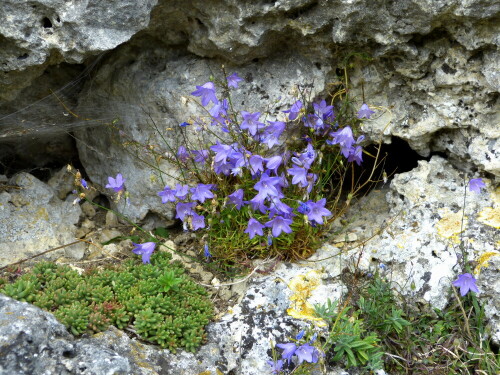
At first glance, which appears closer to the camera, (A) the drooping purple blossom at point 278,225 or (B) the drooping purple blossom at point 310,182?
(A) the drooping purple blossom at point 278,225

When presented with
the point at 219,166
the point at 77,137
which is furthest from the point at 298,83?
the point at 77,137

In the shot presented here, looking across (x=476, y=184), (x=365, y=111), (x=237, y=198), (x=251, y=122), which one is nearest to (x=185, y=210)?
(x=237, y=198)

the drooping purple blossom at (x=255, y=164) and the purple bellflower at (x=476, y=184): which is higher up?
the drooping purple blossom at (x=255, y=164)

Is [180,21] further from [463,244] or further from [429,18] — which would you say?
[463,244]

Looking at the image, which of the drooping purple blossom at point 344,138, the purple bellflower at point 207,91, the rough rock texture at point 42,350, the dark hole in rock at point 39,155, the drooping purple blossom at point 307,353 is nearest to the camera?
the rough rock texture at point 42,350

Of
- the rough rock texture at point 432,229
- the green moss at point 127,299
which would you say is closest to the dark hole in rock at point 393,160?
the rough rock texture at point 432,229

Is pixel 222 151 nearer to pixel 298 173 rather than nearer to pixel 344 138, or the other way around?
pixel 298 173

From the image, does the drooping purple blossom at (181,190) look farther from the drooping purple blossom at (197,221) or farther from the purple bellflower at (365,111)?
the purple bellflower at (365,111)

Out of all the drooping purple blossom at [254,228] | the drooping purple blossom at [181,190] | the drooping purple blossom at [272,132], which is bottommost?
the drooping purple blossom at [254,228]
